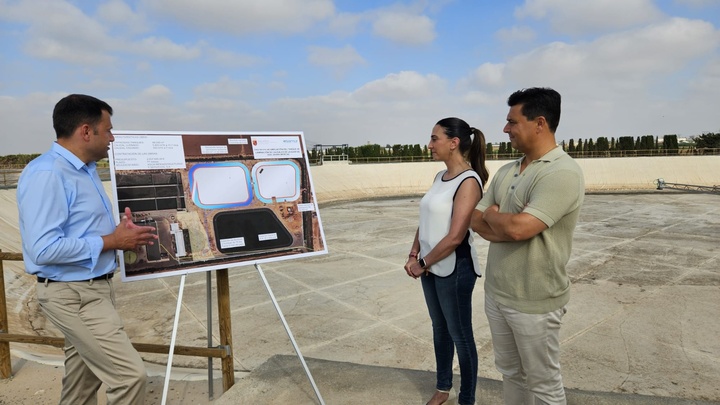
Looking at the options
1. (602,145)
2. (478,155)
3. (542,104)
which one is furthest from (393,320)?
(602,145)

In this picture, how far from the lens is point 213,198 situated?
2898 millimetres

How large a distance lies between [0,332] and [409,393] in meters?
3.35

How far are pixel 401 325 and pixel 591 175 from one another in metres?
32.9

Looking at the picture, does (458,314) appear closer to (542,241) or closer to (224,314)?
(542,241)

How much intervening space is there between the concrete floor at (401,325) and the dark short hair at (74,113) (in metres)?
1.97

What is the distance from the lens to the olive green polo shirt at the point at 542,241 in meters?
1.96

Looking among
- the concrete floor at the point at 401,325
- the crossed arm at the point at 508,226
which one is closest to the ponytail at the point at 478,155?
the crossed arm at the point at 508,226

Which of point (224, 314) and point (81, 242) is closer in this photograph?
point (81, 242)

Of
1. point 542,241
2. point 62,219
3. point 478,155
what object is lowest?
point 542,241

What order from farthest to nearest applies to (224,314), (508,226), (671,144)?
(671,144), (224,314), (508,226)

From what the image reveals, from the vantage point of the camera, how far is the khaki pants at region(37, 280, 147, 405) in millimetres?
2160

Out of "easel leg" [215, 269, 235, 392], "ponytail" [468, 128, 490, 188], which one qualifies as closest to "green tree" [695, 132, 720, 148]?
"ponytail" [468, 128, 490, 188]

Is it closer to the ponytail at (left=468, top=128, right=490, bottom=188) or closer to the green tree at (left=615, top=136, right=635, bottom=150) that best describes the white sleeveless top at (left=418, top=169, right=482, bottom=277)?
the ponytail at (left=468, top=128, right=490, bottom=188)

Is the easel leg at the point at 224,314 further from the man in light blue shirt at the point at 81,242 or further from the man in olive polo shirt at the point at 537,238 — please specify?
the man in olive polo shirt at the point at 537,238
